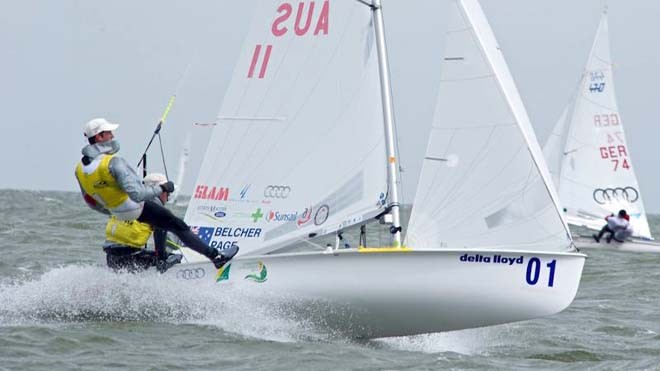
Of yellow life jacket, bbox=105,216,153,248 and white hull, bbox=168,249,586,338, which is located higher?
yellow life jacket, bbox=105,216,153,248

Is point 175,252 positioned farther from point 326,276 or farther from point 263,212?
point 326,276

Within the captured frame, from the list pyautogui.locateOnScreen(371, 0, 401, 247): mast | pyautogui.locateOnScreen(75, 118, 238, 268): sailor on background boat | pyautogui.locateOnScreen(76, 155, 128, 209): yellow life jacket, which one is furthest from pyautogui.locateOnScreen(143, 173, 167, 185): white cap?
pyautogui.locateOnScreen(371, 0, 401, 247): mast

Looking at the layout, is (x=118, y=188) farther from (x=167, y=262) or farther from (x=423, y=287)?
(x=423, y=287)

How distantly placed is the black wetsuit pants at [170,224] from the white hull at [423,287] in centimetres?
52

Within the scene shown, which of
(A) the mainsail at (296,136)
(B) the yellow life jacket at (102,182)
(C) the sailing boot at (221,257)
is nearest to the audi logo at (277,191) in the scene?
(A) the mainsail at (296,136)

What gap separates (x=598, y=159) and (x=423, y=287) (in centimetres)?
1458

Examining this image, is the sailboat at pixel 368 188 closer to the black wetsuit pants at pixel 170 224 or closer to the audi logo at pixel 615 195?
the black wetsuit pants at pixel 170 224

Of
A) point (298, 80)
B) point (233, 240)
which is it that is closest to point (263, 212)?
point (233, 240)

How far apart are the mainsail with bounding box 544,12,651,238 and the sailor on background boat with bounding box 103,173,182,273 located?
14228mm

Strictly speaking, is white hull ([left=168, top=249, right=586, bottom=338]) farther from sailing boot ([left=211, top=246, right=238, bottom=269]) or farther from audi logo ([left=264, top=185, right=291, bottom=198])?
audi logo ([left=264, top=185, right=291, bottom=198])

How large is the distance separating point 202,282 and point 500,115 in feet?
7.47

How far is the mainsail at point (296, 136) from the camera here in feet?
26.6

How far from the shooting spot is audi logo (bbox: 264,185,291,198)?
8312 millimetres

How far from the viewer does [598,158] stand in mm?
21250
